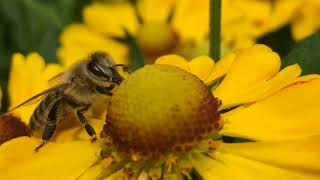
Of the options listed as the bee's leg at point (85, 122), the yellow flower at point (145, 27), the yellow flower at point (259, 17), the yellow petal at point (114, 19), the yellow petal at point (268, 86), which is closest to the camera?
the yellow petal at point (268, 86)

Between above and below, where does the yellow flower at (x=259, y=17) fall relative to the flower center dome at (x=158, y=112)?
above

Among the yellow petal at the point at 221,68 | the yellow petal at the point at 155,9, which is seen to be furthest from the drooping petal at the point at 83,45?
the yellow petal at the point at 221,68

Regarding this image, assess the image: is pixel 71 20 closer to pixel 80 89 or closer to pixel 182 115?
pixel 80 89

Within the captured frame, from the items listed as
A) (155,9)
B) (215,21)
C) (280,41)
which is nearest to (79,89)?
(215,21)

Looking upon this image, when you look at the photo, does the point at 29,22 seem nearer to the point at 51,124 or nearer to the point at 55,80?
the point at 55,80

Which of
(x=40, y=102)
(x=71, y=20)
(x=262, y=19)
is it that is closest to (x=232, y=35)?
(x=262, y=19)

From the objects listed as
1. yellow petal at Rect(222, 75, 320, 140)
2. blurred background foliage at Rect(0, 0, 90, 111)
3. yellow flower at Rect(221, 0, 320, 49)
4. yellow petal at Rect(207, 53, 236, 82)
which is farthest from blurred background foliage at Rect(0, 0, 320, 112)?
yellow petal at Rect(222, 75, 320, 140)

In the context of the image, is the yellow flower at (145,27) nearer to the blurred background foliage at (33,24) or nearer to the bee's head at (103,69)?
the blurred background foliage at (33,24)

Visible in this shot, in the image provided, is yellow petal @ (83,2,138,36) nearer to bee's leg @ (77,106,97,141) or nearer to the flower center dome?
bee's leg @ (77,106,97,141)
